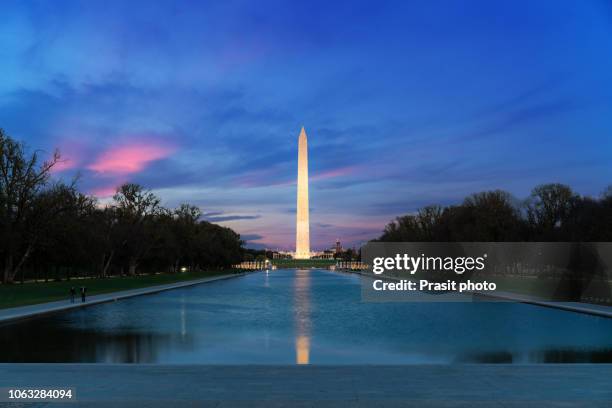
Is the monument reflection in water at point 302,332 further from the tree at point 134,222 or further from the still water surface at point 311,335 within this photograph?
the tree at point 134,222

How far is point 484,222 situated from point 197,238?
52.8 m

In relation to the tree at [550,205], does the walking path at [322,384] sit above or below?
below

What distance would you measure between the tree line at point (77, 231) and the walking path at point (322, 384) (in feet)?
132

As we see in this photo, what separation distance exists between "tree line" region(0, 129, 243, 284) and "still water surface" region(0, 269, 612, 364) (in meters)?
20.5

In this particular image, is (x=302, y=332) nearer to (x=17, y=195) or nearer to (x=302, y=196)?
(x=17, y=195)

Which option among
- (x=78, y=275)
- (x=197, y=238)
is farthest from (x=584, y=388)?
(x=197, y=238)

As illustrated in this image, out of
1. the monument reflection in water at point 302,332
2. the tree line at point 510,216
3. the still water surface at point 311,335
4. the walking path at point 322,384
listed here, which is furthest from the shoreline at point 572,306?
the tree line at point 510,216

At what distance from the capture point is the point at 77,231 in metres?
56.9

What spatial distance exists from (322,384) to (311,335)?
1081cm

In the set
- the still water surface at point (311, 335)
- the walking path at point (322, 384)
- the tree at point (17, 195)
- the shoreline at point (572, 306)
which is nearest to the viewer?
the walking path at point (322, 384)

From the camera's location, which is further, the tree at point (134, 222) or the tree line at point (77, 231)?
the tree at point (134, 222)

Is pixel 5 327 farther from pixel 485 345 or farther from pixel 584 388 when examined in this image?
pixel 584 388

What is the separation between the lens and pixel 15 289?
40.6 meters

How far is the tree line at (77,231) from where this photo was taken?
5100 centimetres
